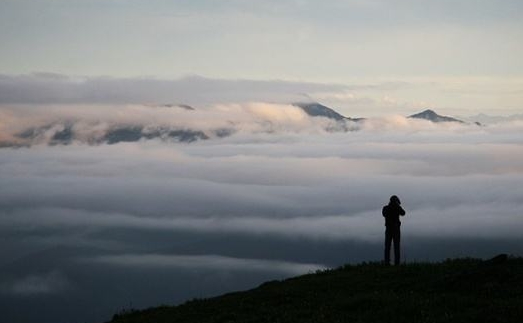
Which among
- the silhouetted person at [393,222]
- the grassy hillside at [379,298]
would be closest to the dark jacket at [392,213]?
the silhouetted person at [393,222]

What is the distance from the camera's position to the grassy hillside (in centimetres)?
2370

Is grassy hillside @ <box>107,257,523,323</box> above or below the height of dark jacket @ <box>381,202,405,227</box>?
below

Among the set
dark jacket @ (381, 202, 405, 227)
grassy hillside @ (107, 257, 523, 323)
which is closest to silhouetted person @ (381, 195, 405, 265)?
dark jacket @ (381, 202, 405, 227)

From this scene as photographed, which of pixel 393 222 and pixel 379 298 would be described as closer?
pixel 379 298

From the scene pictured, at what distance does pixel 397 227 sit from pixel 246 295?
7981 mm

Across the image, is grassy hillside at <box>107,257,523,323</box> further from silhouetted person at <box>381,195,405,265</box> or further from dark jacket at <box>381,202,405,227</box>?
dark jacket at <box>381,202,405,227</box>

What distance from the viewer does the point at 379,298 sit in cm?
2642

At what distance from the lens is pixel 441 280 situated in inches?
1101

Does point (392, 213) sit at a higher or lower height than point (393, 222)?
higher

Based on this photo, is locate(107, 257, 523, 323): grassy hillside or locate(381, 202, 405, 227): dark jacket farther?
locate(381, 202, 405, 227): dark jacket

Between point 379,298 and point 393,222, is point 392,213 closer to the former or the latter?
point 393,222

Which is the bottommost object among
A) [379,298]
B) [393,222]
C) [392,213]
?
[379,298]

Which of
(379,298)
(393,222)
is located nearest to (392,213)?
(393,222)

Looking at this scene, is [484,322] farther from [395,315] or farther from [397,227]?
[397,227]
